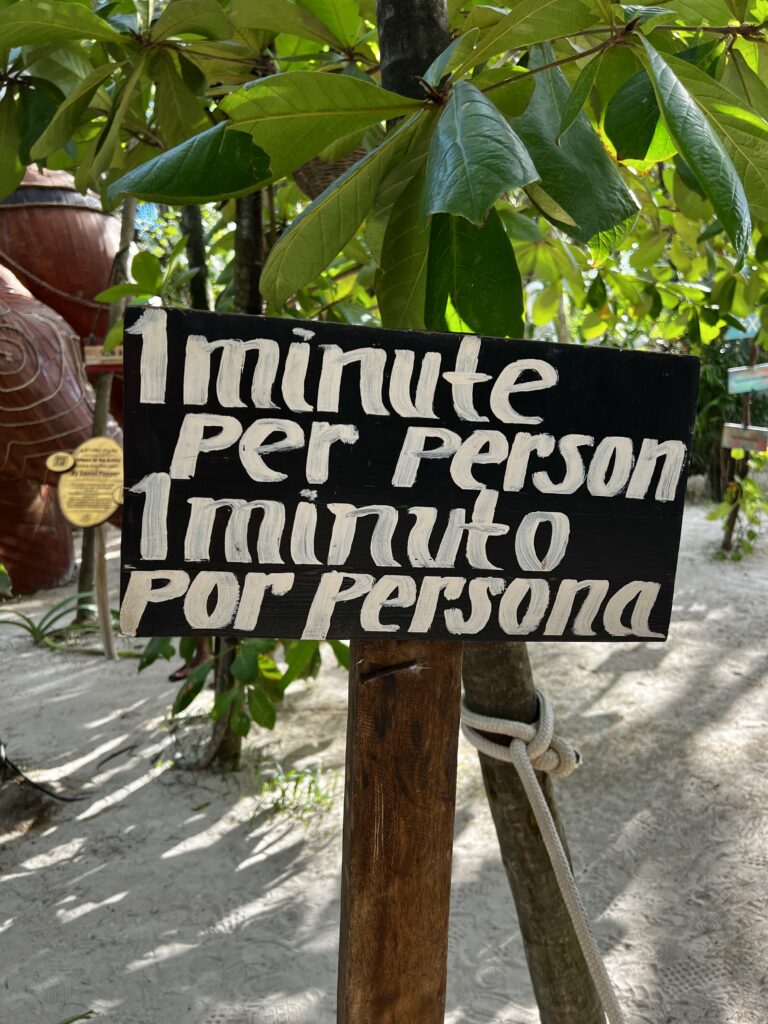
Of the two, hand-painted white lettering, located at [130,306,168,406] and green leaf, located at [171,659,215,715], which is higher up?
hand-painted white lettering, located at [130,306,168,406]

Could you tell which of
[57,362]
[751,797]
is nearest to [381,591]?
[751,797]

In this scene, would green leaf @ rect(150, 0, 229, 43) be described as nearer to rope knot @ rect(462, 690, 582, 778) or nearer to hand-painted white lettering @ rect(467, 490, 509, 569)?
hand-painted white lettering @ rect(467, 490, 509, 569)

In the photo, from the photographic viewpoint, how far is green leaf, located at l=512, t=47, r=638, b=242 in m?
0.61

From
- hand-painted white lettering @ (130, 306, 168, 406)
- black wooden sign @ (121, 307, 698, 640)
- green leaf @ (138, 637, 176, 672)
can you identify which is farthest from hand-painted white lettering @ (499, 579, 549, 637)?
green leaf @ (138, 637, 176, 672)

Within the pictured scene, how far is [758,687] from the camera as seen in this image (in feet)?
9.46

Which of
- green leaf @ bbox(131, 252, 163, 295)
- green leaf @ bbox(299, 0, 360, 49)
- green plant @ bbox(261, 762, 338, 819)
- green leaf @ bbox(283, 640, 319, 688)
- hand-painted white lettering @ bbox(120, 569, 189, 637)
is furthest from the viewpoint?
green plant @ bbox(261, 762, 338, 819)

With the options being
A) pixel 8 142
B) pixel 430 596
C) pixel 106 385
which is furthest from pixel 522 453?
pixel 106 385

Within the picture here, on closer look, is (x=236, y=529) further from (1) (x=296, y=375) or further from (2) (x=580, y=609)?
(2) (x=580, y=609)

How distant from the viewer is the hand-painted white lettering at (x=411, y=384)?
659 millimetres

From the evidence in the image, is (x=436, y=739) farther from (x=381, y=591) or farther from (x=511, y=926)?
(x=511, y=926)

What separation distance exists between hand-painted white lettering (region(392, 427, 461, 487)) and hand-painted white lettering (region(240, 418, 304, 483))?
8 cm

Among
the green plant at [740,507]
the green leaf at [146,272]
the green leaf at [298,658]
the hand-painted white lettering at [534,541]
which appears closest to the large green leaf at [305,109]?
the hand-painted white lettering at [534,541]

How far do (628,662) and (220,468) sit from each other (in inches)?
109

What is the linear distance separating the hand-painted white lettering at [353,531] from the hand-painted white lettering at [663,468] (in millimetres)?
212
